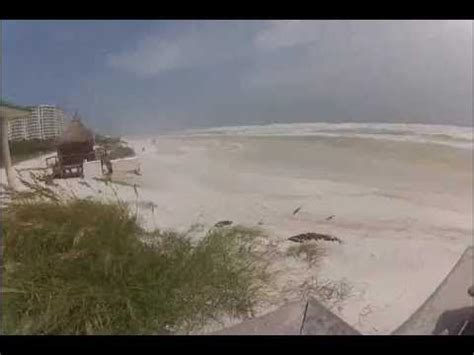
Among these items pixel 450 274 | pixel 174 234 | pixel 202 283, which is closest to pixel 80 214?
pixel 174 234

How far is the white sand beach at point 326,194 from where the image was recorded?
6.36 feet

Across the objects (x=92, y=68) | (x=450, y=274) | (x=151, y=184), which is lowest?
(x=450, y=274)

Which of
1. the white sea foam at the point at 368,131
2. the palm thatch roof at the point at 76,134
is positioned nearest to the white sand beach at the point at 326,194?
the white sea foam at the point at 368,131

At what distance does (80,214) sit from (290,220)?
64cm

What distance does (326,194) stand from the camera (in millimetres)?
1950

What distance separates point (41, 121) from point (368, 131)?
100 cm

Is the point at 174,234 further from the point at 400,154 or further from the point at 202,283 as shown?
the point at 400,154

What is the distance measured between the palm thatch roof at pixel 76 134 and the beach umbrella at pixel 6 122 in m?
0.13

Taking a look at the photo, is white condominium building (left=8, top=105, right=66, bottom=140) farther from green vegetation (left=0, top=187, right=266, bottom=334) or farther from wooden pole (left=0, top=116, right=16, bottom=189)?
green vegetation (left=0, top=187, right=266, bottom=334)

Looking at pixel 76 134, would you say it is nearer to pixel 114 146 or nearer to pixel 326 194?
pixel 114 146

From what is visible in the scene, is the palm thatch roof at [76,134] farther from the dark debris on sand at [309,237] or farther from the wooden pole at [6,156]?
the dark debris on sand at [309,237]

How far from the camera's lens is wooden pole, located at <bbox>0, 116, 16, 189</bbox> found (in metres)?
1.93

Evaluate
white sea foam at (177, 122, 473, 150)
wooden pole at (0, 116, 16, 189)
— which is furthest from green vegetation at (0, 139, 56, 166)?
white sea foam at (177, 122, 473, 150)

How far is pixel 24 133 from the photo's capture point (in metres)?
1.94
